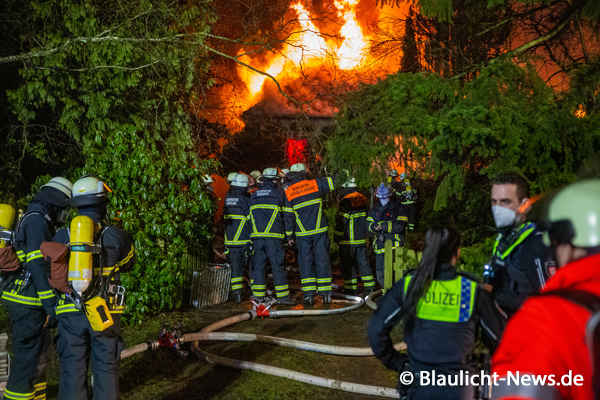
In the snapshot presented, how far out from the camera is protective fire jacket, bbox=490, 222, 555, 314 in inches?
104

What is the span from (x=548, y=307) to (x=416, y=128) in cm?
411

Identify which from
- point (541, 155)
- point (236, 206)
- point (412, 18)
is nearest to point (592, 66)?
point (541, 155)

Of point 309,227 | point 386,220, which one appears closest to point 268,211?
point 309,227

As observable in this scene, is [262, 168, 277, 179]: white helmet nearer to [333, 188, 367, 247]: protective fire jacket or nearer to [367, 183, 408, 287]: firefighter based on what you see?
[333, 188, 367, 247]: protective fire jacket

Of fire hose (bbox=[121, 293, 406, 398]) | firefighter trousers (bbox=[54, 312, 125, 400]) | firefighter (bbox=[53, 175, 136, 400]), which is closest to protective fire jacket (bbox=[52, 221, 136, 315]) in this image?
firefighter (bbox=[53, 175, 136, 400])

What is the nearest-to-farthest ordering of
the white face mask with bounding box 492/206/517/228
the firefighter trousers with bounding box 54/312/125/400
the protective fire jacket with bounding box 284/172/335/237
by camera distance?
the white face mask with bounding box 492/206/517/228, the firefighter trousers with bounding box 54/312/125/400, the protective fire jacket with bounding box 284/172/335/237

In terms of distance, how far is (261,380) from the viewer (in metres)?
4.87

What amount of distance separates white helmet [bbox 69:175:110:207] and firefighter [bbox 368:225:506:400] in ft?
8.45

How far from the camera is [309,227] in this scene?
26.4 ft

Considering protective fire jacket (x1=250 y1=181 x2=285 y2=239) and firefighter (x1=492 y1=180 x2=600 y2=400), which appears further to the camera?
protective fire jacket (x1=250 y1=181 x2=285 y2=239)

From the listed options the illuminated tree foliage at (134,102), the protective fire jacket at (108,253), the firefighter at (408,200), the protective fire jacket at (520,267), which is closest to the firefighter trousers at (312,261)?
the illuminated tree foliage at (134,102)

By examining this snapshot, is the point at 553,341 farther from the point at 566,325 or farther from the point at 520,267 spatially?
the point at 520,267

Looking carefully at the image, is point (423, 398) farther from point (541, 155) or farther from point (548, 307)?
point (541, 155)

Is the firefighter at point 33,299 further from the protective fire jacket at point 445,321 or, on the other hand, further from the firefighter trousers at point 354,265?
the firefighter trousers at point 354,265
